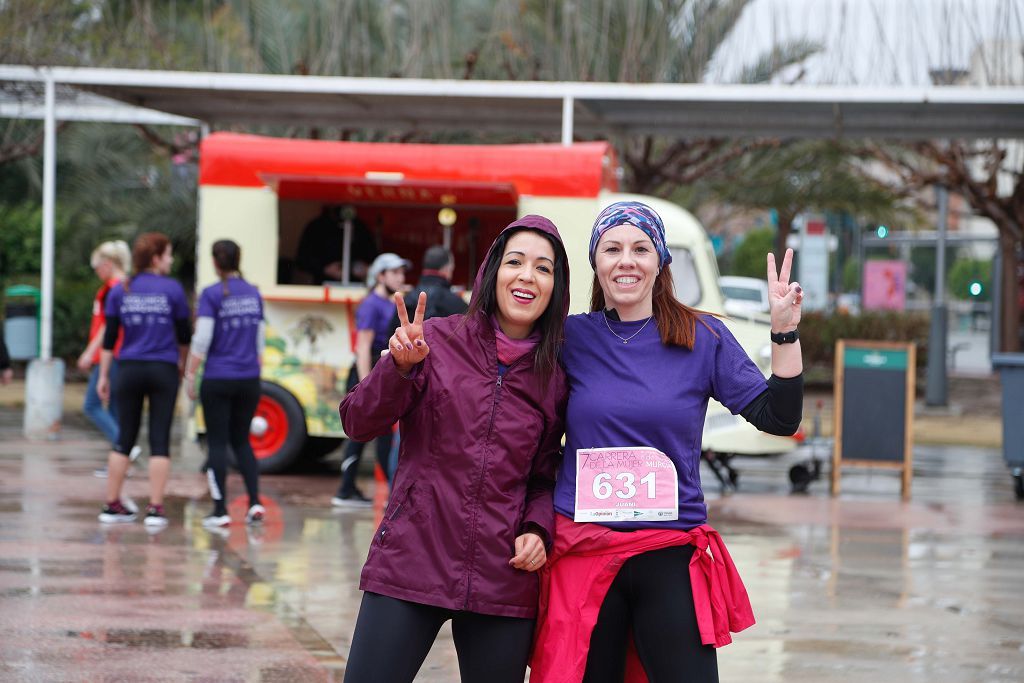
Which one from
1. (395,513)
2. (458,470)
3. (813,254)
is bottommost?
(395,513)

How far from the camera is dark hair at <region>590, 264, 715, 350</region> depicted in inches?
143

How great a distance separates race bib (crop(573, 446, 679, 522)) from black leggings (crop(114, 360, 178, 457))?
5.72 meters

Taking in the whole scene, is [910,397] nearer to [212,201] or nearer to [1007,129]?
[1007,129]

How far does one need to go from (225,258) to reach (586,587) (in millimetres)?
5723

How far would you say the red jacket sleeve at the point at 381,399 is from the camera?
3.44 m

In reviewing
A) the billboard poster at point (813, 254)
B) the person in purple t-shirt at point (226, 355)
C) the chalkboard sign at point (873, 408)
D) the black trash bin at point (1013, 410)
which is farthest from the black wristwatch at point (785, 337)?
the billboard poster at point (813, 254)

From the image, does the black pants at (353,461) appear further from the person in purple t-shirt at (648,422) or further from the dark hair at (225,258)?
the person in purple t-shirt at (648,422)

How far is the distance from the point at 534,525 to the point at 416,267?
36.6 feet

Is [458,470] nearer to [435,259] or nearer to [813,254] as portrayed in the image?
[435,259]

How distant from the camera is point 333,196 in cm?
1265

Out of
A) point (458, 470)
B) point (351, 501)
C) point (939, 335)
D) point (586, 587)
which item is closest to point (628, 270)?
point (458, 470)

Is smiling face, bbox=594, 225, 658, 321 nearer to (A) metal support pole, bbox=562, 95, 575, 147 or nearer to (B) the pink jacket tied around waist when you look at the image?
(B) the pink jacket tied around waist

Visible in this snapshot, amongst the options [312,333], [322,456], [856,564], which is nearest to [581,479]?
[856,564]

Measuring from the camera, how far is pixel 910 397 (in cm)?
1200
